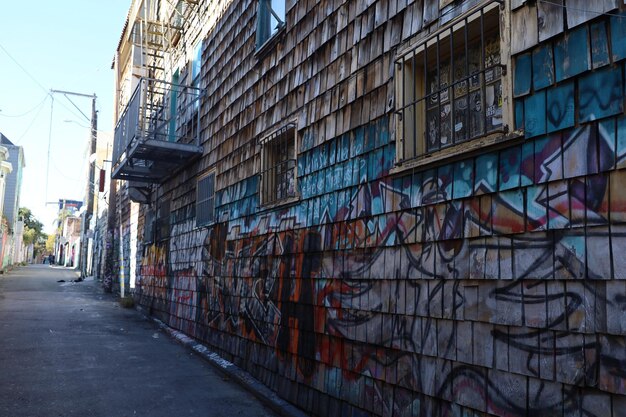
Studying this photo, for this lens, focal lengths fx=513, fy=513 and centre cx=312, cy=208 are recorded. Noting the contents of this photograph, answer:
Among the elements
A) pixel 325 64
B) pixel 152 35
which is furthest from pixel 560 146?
pixel 152 35

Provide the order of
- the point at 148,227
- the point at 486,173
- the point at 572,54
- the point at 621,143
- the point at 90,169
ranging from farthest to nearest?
1. the point at 90,169
2. the point at 148,227
3. the point at 486,173
4. the point at 572,54
5. the point at 621,143

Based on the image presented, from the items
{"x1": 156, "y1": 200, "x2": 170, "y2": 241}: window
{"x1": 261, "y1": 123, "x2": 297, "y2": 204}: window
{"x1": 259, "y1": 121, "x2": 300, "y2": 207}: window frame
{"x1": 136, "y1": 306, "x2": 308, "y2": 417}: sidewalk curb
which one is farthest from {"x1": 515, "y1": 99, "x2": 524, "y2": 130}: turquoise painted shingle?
{"x1": 156, "y1": 200, "x2": 170, "y2": 241}: window

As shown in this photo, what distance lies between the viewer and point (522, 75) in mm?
3184

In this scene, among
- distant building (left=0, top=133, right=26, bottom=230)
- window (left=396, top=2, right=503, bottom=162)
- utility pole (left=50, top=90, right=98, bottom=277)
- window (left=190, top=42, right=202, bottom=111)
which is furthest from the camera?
distant building (left=0, top=133, right=26, bottom=230)

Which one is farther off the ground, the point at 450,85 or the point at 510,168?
the point at 450,85

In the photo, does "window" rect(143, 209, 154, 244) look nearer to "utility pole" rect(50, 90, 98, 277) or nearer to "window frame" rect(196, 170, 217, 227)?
"window frame" rect(196, 170, 217, 227)

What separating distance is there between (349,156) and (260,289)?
8.32 feet

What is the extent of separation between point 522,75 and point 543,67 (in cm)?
15

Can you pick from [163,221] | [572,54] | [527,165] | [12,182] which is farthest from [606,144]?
[12,182]

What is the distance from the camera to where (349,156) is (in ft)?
16.1

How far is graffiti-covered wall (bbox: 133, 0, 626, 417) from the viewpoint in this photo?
267 cm

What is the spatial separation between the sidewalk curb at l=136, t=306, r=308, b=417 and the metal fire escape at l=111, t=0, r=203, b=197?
352 centimetres

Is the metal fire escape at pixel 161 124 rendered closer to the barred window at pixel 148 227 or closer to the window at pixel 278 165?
the barred window at pixel 148 227

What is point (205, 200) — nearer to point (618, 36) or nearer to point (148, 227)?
point (148, 227)
